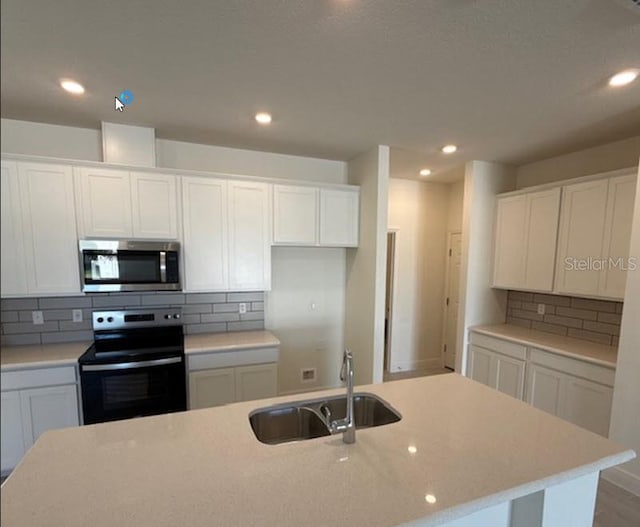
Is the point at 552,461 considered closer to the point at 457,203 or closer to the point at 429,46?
the point at 429,46

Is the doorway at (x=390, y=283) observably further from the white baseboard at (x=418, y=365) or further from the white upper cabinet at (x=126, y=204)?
the white upper cabinet at (x=126, y=204)

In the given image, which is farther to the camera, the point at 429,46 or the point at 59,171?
the point at 59,171

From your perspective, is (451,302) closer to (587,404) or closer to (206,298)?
(587,404)

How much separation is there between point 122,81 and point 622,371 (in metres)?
3.63

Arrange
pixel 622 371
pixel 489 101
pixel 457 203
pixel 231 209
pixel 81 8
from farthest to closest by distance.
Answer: pixel 457 203
pixel 231 209
pixel 622 371
pixel 489 101
pixel 81 8

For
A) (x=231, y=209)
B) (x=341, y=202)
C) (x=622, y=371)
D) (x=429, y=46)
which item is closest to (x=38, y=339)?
(x=231, y=209)

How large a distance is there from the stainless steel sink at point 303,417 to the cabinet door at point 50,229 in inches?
71.5

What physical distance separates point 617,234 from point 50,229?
4130 millimetres

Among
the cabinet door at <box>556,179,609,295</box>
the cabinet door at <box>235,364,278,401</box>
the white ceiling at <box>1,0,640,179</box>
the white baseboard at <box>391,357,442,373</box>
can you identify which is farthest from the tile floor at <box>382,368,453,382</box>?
the white ceiling at <box>1,0,640,179</box>

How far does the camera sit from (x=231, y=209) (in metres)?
2.93

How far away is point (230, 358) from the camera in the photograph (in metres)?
2.76

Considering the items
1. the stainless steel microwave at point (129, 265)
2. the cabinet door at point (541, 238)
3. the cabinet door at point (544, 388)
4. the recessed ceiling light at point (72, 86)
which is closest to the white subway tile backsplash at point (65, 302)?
the stainless steel microwave at point (129, 265)

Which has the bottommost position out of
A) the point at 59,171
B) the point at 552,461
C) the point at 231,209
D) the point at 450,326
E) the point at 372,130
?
the point at 450,326

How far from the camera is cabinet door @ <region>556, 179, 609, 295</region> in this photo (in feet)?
8.87
